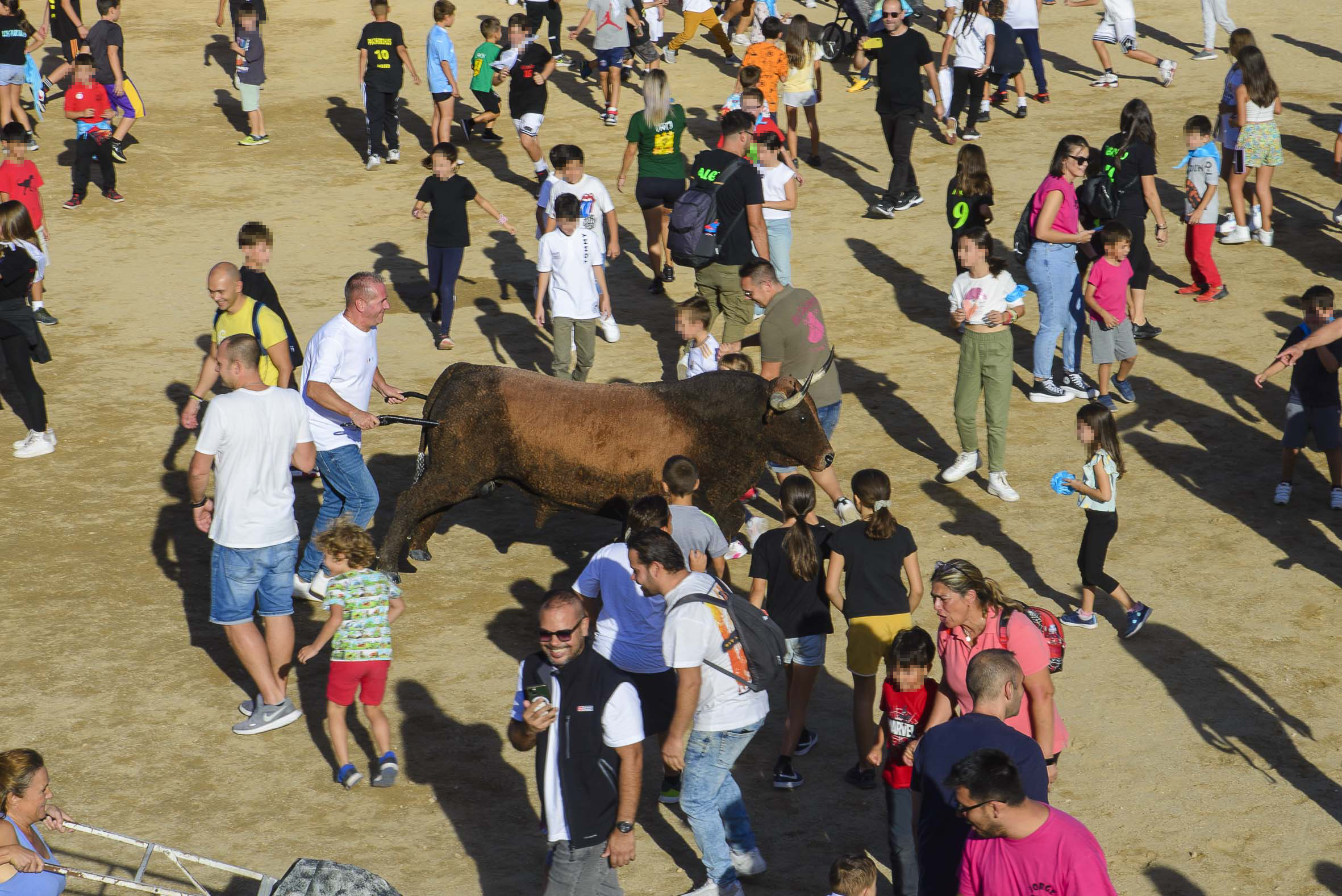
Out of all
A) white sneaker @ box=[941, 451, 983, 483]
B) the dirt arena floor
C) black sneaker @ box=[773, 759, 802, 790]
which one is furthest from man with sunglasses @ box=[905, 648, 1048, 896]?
white sneaker @ box=[941, 451, 983, 483]

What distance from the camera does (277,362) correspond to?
8.77m

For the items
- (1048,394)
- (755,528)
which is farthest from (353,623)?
(1048,394)

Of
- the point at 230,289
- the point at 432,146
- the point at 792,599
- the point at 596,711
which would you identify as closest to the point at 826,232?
the point at 432,146

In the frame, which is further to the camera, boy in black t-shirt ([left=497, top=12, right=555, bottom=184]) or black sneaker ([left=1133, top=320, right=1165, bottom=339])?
boy in black t-shirt ([left=497, top=12, right=555, bottom=184])

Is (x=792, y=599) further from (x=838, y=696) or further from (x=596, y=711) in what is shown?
(x=596, y=711)

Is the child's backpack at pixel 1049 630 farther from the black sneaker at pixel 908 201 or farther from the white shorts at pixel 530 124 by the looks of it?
the white shorts at pixel 530 124

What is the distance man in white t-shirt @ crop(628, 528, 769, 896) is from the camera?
17.7 ft

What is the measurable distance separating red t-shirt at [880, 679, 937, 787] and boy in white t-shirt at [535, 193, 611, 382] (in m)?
5.88

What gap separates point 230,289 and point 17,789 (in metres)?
4.25

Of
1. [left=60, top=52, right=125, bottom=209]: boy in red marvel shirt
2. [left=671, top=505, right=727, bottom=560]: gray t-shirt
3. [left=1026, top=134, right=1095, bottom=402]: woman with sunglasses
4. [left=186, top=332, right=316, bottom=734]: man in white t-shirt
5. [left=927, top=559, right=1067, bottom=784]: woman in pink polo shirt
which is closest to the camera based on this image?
[left=927, top=559, right=1067, bottom=784]: woman in pink polo shirt

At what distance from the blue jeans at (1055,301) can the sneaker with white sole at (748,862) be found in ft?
21.6

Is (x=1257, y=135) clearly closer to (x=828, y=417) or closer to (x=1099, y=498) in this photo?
(x=828, y=417)

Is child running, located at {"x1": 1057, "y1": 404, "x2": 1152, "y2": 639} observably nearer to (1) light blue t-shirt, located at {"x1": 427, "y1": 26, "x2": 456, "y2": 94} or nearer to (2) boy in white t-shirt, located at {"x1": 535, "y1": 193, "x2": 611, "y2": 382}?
(2) boy in white t-shirt, located at {"x1": 535, "y1": 193, "x2": 611, "y2": 382}

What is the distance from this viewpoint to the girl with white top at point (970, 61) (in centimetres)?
1731
